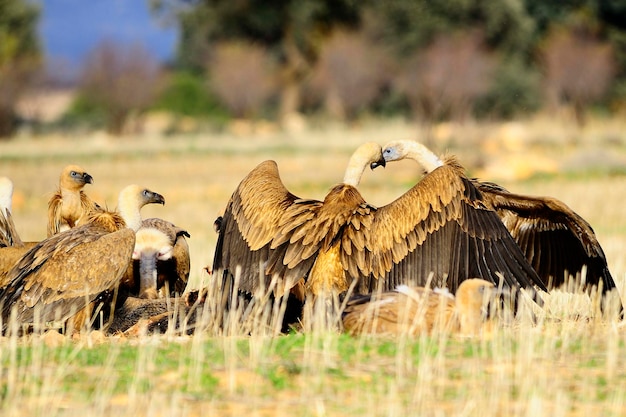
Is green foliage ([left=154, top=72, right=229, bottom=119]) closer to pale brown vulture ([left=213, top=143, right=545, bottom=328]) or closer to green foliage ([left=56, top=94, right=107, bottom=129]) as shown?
green foliage ([left=56, top=94, right=107, bottom=129])

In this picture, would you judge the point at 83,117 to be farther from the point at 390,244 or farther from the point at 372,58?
the point at 390,244

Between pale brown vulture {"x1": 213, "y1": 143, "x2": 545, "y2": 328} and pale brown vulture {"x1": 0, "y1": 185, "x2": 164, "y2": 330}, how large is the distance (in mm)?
1057

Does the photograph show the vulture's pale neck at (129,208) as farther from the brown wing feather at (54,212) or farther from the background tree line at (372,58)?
the background tree line at (372,58)

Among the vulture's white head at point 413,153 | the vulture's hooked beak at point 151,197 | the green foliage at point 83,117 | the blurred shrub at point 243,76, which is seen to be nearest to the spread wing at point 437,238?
the vulture's white head at point 413,153

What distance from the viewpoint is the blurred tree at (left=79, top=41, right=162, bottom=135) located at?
5172cm

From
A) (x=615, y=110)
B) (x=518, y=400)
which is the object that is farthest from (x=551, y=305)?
(x=615, y=110)

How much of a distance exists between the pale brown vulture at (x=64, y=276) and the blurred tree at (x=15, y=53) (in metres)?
39.2

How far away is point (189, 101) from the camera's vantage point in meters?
67.4

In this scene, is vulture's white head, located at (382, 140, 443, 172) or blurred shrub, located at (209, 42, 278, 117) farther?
blurred shrub, located at (209, 42, 278, 117)

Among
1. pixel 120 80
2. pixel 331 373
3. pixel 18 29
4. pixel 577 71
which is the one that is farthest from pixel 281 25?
pixel 331 373

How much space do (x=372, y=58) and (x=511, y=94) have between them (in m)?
7.42

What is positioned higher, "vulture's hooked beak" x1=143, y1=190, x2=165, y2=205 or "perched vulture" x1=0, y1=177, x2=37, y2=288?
"vulture's hooked beak" x1=143, y1=190, x2=165, y2=205

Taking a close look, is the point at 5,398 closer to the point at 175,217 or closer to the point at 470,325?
the point at 470,325

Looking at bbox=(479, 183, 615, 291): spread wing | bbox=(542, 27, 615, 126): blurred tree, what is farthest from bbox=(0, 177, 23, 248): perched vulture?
bbox=(542, 27, 615, 126): blurred tree
